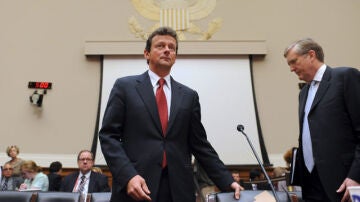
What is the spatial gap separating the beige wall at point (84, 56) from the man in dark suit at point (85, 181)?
3.07 m

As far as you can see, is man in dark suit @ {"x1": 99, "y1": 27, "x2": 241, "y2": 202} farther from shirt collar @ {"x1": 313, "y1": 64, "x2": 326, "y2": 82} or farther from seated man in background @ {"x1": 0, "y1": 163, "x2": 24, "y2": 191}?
seated man in background @ {"x1": 0, "y1": 163, "x2": 24, "y2": 191}

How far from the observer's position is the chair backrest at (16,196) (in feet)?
8.75

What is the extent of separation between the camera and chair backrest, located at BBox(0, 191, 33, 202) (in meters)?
2.67

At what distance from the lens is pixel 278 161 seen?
7.14 metres

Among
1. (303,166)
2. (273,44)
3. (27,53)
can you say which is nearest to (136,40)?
(27,53)

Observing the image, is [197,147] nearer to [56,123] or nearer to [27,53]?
[56,123]

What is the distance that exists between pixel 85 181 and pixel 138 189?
293cm

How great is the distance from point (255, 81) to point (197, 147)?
5.95 meters

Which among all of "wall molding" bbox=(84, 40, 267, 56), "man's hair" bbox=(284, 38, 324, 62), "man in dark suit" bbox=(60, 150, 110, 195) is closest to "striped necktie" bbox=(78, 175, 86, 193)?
"man in dark suit" bbox=(60, 150, 110, 195)

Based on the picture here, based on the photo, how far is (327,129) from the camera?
1.85 metres

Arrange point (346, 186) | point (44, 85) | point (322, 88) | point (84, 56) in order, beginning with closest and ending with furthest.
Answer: point (346, 186)
point (322, 88)
point (44, 85)
point (84, 56)

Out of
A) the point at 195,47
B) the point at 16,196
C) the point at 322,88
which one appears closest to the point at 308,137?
the point at 322,88

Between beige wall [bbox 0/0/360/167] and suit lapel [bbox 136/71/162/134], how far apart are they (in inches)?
227

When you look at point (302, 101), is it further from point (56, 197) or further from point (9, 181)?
point (9, 181)
